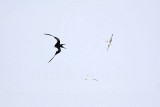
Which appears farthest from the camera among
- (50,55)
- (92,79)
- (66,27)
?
(66,27)

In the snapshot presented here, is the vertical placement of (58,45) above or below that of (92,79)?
above

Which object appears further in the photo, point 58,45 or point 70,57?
point 70,57

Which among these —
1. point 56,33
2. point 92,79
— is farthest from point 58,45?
point 56,33

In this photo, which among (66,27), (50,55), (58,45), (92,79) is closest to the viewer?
(58,45)

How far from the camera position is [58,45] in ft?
60.6

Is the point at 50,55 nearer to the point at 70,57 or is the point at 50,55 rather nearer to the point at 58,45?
the point at 70,57

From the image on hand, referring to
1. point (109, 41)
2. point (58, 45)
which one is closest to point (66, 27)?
point (109, 41)

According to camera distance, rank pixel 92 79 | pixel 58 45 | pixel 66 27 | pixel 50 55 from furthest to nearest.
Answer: pixel 66 27 → pixel 50 55 → pixel 92 79 → pixel 58 45

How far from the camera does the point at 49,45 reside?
1011 inches

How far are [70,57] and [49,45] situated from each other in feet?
5.86

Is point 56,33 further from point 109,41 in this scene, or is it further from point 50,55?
point 109,41

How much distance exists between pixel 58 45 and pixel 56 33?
7.09 meters

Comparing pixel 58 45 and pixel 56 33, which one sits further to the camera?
pixel 56 33

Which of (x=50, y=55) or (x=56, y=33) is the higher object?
(x=56, y=33)
